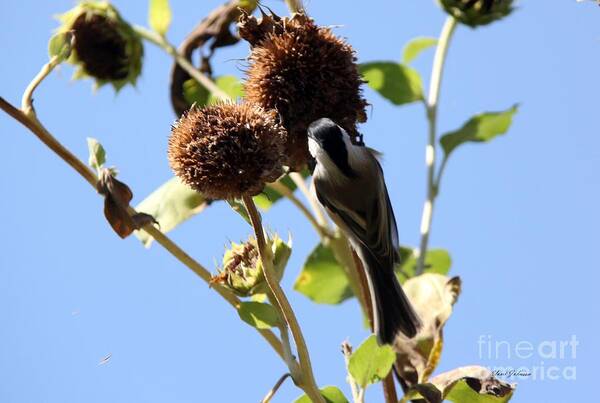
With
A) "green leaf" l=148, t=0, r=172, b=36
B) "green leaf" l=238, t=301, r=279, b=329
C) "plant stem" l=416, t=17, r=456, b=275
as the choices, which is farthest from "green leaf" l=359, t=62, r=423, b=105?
"green leaf" l=238, t=301, r=279, b=329

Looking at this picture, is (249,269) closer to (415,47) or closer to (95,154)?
(95,154)

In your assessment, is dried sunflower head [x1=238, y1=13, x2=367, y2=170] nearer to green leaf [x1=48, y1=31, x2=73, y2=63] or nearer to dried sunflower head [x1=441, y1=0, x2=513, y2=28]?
green leaf [x1=48, y1=31, x2=73, y2=63]

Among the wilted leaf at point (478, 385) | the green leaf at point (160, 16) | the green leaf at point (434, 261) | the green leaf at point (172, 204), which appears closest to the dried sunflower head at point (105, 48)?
the green leaf at point (160, 16)

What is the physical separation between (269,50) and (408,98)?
3.68 feet

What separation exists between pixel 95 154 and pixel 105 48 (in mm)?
1421

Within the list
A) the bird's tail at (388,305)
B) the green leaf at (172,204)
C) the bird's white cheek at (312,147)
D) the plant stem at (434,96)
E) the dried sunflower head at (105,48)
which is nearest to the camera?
the bird's white cheek at (312,147)

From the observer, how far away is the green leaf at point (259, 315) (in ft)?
6.17

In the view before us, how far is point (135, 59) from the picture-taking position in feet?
11.4

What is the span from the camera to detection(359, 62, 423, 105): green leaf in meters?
3.26

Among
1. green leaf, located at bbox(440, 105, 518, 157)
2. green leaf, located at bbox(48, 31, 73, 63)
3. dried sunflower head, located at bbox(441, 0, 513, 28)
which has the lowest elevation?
green leaf, located at bbox(440, 105, 518, 157)

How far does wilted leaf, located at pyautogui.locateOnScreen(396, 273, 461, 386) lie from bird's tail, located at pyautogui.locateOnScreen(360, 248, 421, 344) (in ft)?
0.14

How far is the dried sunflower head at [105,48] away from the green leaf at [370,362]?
6.19ft

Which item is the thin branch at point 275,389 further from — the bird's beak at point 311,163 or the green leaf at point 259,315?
the bird's beak at point 311,163

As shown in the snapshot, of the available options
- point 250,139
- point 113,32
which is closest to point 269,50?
point 250,139
